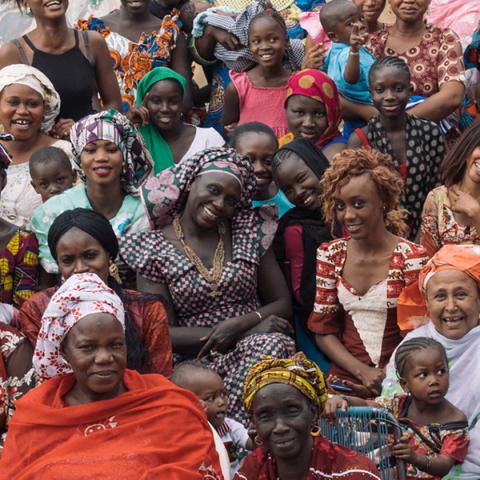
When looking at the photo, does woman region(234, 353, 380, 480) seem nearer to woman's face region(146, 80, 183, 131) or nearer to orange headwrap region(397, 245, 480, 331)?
orange headwrap region(397, 245, 480, 331)

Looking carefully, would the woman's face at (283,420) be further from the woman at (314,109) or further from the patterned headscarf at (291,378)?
the woman at (314,109)

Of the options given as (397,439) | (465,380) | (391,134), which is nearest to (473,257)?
(465,380)

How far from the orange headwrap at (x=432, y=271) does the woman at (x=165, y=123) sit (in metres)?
2.21

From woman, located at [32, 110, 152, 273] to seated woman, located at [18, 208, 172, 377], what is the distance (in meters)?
0.88

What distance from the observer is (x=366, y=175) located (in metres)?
7.00

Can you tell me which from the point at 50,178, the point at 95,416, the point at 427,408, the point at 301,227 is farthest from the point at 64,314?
the point at 50,178

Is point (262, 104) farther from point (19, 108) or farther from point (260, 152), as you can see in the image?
point (19, 108)

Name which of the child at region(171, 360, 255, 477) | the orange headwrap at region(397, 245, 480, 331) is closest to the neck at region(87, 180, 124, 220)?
the child at region(171, 360, 255, 477)

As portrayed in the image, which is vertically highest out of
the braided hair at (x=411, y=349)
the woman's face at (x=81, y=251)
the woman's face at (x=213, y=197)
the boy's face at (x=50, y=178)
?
the boy's face at (x=50, y=178)

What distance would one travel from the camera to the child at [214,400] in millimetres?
6199

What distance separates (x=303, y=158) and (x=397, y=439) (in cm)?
242

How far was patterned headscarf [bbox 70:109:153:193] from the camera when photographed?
7527mm

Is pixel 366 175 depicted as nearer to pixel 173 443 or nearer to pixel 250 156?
pixel 250 156

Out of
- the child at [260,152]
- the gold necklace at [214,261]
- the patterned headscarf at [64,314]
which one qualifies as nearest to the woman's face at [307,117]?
the child at [260,152]
